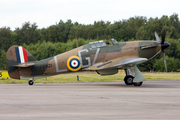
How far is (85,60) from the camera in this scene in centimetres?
2080

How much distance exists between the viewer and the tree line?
64562 mm

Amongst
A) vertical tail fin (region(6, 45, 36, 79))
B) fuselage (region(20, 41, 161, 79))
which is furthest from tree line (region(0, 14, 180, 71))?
vertical tail fin (region(6, 45, 36, 79))

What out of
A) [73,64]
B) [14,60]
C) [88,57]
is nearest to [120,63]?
[88,57]

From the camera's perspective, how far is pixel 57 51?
224 ft

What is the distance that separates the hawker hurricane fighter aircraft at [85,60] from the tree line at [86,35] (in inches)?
1450

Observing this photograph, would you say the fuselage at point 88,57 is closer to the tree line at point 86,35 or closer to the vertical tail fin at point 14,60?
the vertical tail fin at point 14,60

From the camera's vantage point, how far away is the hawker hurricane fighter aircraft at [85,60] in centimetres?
2044

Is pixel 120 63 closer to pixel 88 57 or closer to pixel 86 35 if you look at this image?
pixel 88 57

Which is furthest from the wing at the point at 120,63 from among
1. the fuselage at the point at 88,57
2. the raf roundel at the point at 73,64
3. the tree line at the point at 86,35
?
the tree line at the point at 86,35

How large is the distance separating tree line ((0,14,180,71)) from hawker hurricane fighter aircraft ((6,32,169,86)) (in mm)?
36821

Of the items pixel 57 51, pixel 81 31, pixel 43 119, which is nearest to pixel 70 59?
pixel 43 119

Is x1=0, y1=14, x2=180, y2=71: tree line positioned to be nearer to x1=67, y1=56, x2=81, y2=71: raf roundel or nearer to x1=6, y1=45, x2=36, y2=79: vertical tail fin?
x1=67, y1=56, x2=81, y2=71: raf roundel

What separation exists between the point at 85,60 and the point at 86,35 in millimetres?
Answer: 75660

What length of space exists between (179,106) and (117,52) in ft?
36.0
